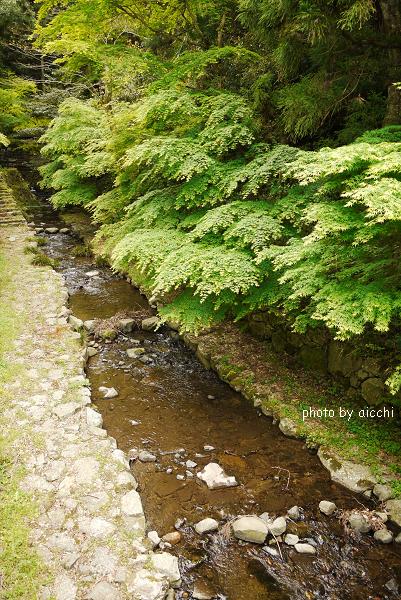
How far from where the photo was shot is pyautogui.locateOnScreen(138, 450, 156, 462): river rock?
503 cm

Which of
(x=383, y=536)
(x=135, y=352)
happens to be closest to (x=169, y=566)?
(x=383, y=536)

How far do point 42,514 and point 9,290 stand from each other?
6.25m

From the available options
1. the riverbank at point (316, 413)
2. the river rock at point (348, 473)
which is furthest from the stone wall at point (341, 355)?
the river rock at point (348, 473)

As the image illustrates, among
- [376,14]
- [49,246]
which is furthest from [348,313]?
[49,246]

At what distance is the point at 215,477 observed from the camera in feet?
15.6

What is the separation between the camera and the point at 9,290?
8.84 m

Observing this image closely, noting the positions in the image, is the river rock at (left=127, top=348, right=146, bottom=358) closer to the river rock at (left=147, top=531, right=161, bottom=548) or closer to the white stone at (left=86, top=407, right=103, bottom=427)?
the white stone at (left=86, top=407, right=103, bottom=427)

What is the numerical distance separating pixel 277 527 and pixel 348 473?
125 cm

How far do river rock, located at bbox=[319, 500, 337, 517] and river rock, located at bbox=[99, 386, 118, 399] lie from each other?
341 centimetres

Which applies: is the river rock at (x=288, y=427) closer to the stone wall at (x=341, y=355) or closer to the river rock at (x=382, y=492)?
the stone wall at (x=341, y=355)

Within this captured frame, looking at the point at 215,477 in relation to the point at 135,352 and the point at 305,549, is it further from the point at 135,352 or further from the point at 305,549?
the point at 135,352

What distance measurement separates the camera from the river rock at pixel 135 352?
741 cm

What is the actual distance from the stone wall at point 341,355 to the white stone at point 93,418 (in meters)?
3.27

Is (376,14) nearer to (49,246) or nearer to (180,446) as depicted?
(180,446)
